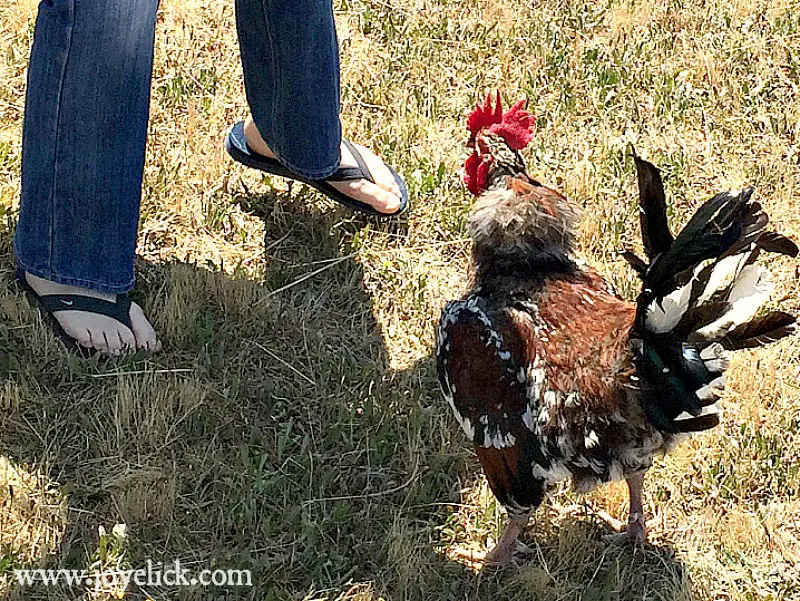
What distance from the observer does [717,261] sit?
2.50 meters

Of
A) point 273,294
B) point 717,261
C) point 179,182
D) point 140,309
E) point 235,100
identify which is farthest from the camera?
point 235,100

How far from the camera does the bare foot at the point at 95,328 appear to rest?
361 centimetres

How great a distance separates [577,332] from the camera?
2994 millimetres

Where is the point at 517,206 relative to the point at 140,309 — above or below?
above

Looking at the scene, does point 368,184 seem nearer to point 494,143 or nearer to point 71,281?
point 494,143

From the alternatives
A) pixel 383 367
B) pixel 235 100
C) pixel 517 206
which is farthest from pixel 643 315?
pixel 235 100

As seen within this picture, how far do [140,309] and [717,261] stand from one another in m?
2.18

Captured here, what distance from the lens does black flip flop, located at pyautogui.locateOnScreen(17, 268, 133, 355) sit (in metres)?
3.60

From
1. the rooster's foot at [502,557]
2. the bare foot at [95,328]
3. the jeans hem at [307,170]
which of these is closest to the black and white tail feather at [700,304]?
the rooster's foot at [502,557]

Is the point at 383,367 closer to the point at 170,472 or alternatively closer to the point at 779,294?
the point at 170,472

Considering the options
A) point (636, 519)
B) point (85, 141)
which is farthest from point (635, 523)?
point (85, 141)

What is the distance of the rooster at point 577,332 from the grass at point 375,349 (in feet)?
1.01

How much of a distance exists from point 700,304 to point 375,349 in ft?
5.46

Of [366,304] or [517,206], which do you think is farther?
[366,304]
